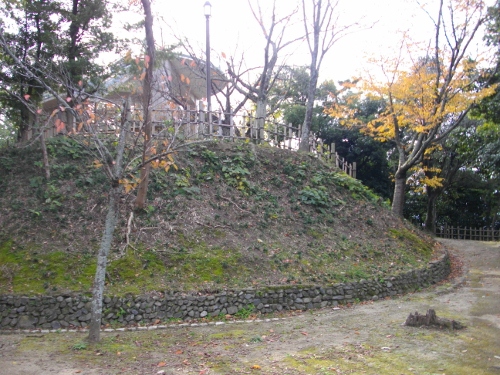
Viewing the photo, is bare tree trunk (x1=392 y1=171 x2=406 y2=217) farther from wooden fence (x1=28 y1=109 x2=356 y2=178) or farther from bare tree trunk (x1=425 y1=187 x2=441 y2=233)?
bare tree trunk (x1=425 y1=187 x2=441 y2=233)

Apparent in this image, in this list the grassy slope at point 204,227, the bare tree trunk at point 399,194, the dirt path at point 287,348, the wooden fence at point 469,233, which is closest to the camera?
the dirt path at point 287,348

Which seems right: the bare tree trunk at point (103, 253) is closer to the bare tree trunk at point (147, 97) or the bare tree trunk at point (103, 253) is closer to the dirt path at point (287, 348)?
the dirt path at point (287, 348)

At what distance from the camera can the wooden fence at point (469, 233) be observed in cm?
2892

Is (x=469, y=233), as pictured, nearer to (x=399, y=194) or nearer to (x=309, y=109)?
(x=399, y=194)

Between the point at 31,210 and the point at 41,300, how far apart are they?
3.43 m

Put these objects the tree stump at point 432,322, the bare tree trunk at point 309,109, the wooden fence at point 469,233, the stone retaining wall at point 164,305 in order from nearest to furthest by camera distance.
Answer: the tree stump at point 432,322, the stone retaining wall at point 164,305, the bare tree trunk at point 309,109, the wooden fence at point 469,233

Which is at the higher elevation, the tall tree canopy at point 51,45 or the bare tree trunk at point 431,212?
the tall tree canopy at point 51,45

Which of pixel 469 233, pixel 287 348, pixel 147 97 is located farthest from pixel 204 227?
pixel 469 233

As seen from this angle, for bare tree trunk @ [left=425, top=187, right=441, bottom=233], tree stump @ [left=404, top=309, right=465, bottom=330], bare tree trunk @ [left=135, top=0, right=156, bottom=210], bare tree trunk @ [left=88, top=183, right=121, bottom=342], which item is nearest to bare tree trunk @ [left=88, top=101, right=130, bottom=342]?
bare tree trunk @ [left=88, top=183, right=121, bottom=342]

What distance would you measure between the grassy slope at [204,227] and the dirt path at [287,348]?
1.61 metres

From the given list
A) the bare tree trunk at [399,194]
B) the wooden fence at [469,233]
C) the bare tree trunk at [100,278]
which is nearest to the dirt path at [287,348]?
the bare tree trunk at [100,278]

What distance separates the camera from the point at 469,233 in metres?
29.9

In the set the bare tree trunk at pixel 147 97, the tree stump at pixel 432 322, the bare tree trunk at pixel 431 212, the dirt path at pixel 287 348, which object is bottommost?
the dirt path at pixel 287 348

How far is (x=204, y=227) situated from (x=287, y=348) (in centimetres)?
559
